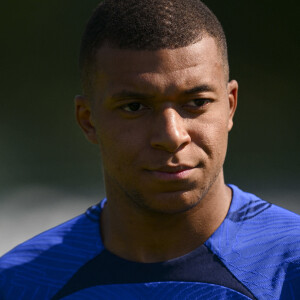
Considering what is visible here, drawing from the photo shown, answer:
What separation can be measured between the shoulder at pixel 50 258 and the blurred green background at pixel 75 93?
423cm

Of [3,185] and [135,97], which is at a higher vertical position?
[135,97]

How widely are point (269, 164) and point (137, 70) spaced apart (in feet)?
16.1

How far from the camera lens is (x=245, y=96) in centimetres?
718

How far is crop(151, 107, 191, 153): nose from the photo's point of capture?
7.44 feet

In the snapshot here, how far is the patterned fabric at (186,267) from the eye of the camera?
2316mm

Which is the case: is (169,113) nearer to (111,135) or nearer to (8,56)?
(111,135)

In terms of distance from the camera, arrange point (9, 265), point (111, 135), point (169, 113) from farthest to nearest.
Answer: point (9, 265) < point (111, 135) < point (169, 113)

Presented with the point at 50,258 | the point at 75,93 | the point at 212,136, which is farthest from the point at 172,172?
the point at 75,93

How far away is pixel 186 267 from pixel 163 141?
522 mm

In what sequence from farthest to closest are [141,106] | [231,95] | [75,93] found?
[75,93] → [231,95] → [141,106]

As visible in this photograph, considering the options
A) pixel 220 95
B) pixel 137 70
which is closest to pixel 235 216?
pixel 220 95

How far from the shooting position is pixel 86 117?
107 inches

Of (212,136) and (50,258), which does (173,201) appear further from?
(50,258)

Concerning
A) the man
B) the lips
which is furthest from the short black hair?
the lips
